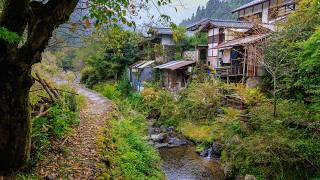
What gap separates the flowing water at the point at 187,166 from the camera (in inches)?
591

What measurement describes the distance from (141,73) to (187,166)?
20.4 meters

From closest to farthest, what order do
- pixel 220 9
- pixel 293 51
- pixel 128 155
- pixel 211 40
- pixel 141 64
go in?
pixel 128 155, pixel 293 51, pixel 211 40, pixel 141 64, pixel 220 9

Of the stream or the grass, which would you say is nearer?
the stream

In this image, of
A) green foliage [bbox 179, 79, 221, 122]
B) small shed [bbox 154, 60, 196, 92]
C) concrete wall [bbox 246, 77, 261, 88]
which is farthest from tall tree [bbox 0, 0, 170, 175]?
small shed [bbox 154, 60, 196, 92]

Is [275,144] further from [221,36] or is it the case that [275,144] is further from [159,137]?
[221,36]

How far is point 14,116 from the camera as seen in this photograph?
19.0ft

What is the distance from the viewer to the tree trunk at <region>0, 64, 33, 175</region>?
17.2 ft

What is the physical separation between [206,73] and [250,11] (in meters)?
10.7

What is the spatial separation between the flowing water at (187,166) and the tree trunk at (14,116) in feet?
30.7

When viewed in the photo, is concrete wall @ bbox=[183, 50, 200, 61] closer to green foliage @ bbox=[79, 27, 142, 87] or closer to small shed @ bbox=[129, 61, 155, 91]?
small shed @ bbox=[129, 61, 155, 91]

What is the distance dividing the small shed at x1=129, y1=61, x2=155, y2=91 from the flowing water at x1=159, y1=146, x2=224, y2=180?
16405 millimetres

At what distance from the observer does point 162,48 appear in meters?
35.0

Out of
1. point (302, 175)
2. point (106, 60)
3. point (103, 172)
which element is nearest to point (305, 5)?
point (302, 175)

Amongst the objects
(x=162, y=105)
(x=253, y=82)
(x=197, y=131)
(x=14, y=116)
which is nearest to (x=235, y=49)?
(x=253, y=82)
